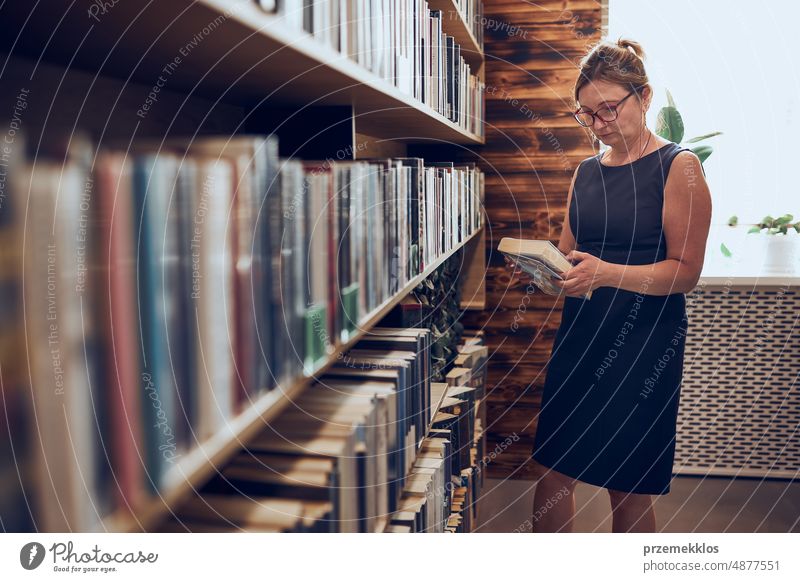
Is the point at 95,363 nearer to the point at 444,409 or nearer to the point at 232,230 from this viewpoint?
the point at 232,230

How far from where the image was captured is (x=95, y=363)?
1.47 feet

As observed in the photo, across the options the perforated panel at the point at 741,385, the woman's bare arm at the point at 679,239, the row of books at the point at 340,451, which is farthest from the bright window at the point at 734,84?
the row of books at the point at 340,451

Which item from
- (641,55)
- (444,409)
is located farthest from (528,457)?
(641,55)

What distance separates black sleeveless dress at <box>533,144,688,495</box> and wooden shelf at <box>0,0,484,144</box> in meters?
0.95

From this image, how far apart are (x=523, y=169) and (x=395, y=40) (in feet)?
6.66

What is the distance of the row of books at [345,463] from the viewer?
800 millimetres

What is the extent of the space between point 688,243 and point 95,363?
1.56 metres

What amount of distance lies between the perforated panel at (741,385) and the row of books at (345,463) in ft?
6.25

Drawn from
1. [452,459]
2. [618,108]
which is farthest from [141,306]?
[452,459]

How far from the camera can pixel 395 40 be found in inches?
46.3

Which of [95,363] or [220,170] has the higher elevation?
[220,170]

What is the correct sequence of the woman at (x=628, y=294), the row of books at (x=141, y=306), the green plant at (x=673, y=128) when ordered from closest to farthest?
1. the row of books at (x=141, y=306)
2. the woman at (x=628, y=294)
3. the green plant at (x=673, y=128)

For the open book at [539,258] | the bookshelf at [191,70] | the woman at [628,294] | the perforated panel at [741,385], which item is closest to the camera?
the bookshelf at [191,70]

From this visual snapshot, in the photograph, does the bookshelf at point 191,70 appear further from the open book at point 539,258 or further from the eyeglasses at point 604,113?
the eyeglasses at point 604,113
